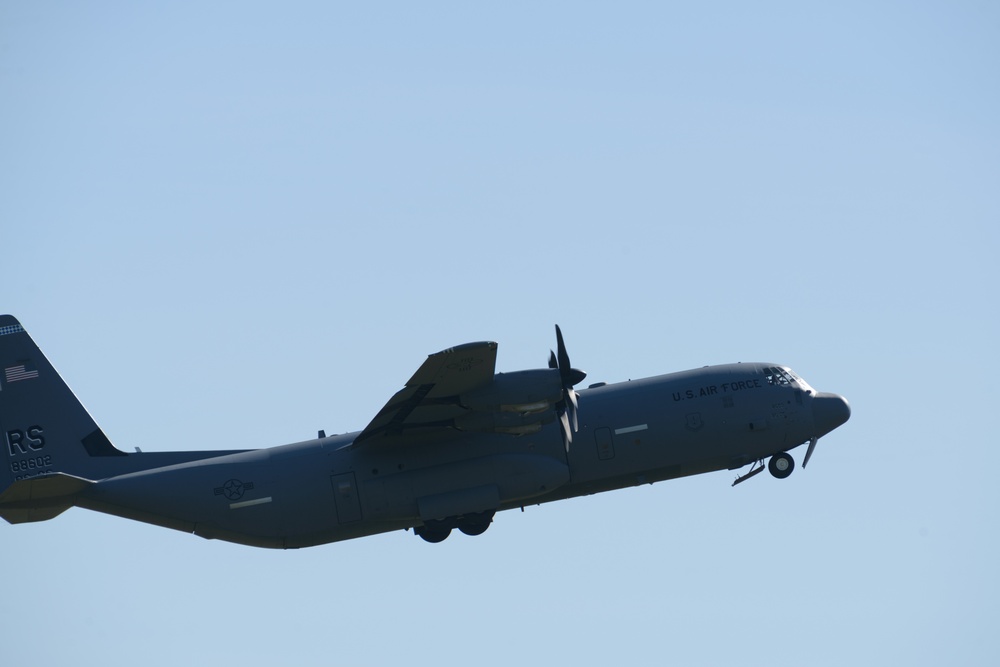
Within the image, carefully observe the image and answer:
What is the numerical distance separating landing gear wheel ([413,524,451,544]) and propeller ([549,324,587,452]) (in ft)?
13.0

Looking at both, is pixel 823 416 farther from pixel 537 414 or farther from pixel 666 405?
pixel 537 414

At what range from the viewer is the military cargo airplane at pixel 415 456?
30266 mm

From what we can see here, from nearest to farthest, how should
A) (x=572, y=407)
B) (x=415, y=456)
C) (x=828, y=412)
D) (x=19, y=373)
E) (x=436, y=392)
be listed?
(x=436, y=392)
(x=572, y=407)
(x=415, y=456)
(x=19, y=373)
(x=828, y=412)

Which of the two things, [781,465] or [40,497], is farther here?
[781,465]

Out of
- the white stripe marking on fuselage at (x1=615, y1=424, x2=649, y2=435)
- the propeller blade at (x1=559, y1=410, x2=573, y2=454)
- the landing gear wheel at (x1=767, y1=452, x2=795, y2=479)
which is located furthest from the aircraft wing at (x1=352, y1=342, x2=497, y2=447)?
the landing gear wheel at (x1=767, y1=452, x2=795, y2=479)

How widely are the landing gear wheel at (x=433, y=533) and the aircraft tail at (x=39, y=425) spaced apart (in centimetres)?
789

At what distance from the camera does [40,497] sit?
3050 centimetres

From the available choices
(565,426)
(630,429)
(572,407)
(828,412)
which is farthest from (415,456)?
(828,412)

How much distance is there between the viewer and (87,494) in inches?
1217

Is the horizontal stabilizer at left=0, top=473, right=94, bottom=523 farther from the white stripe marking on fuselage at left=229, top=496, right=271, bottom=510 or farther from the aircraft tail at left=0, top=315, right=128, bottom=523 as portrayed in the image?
the white stripe marking on fuselage at left=229, top=496, right=271, bottom=510

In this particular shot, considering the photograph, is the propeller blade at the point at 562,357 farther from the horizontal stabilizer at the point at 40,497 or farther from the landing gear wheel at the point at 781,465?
the horizontal stabilizer at the point at 40,497

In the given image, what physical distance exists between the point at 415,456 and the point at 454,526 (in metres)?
2.34

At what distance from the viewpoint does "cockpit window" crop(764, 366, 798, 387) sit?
111ft

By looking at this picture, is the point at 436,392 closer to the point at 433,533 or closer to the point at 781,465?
the point at 433,533
